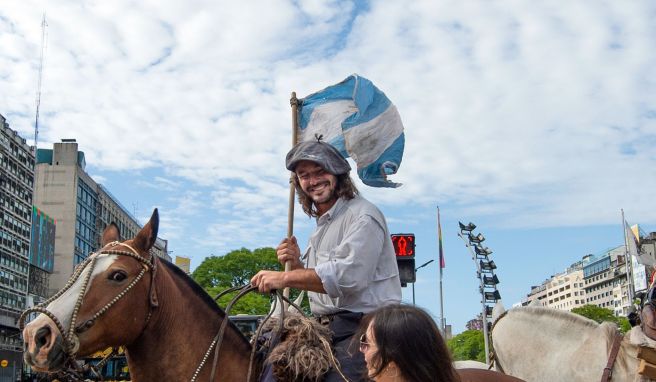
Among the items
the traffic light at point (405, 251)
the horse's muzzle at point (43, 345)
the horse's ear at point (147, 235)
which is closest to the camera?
the horse's muzzle at point (43, 345)

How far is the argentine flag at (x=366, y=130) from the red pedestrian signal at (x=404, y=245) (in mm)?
7013

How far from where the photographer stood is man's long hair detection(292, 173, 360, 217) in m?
4.64

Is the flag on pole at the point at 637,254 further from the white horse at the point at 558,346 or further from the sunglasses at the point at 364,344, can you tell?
the sunglasses at the point at 364,344

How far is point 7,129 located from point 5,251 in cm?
Result: 1480

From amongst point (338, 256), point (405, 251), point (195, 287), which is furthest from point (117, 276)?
point (405, 251)

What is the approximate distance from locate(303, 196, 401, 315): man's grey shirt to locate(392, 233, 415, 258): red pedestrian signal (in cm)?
783

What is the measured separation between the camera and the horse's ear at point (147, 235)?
4086 millimetres

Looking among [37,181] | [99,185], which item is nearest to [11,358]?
→ [37,181]

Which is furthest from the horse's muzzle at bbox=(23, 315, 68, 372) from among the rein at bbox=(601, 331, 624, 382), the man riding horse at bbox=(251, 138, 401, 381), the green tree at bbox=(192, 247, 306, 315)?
the green tree at bbox=(192, 247, 306, 315)

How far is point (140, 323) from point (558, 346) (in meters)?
4.59

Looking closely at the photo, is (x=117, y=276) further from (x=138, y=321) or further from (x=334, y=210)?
(x=334, y=210)

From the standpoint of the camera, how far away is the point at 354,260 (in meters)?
4.12

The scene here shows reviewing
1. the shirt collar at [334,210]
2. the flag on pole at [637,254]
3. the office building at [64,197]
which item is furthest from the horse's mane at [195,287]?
the office building at [64,197]

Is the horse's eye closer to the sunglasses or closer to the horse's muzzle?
the horse's muzzle
